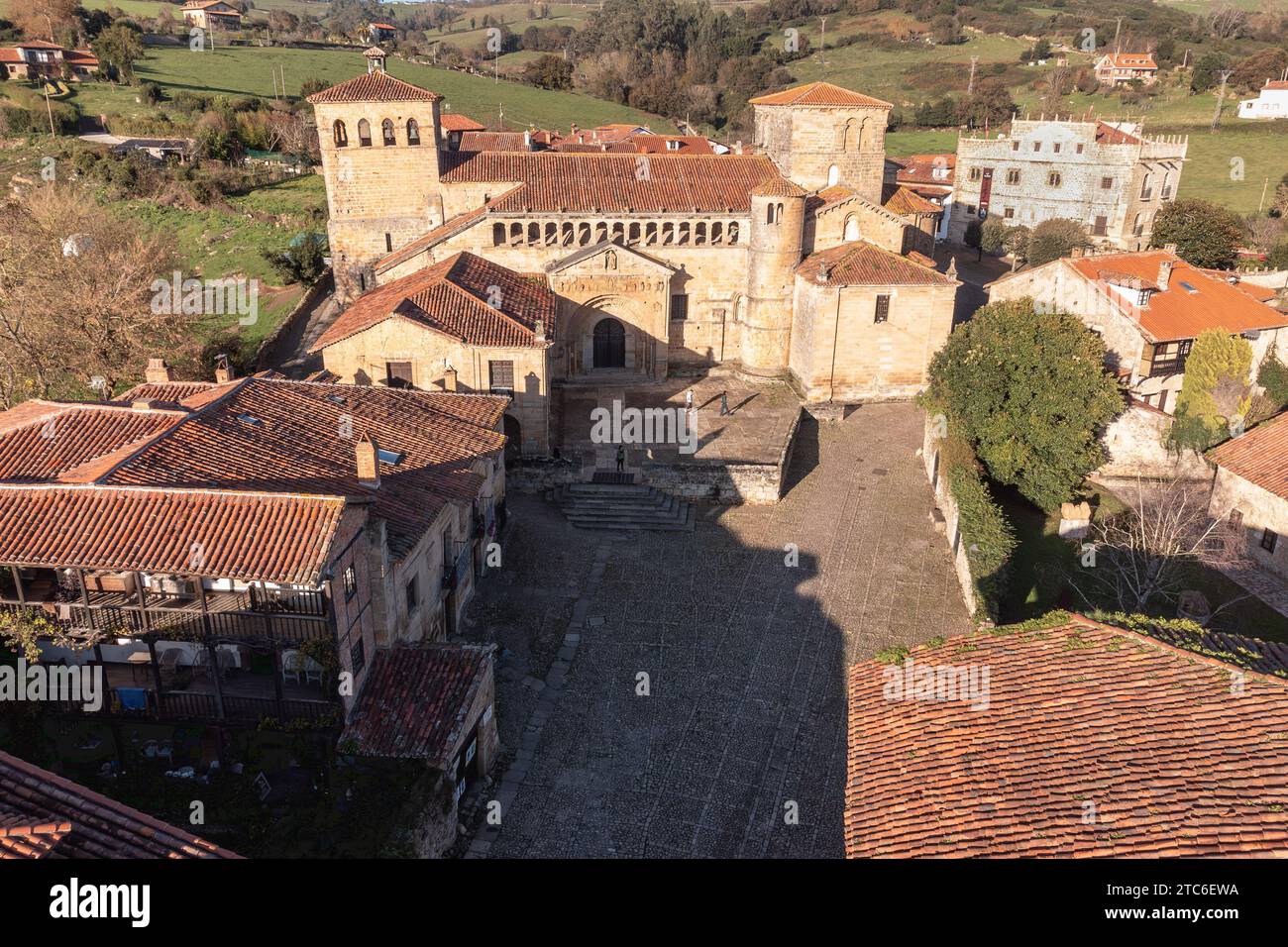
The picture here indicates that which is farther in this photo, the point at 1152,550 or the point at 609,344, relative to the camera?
the point at 609,344

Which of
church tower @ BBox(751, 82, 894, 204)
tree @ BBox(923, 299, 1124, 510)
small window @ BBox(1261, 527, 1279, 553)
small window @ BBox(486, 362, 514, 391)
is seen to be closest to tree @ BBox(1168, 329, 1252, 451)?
tree @ BBox(923, 299, 1124, 510)

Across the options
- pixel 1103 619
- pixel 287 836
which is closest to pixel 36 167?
pixel 287 836

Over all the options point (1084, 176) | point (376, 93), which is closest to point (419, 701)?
point (376, 93)

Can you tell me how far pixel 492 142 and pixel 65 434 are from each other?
3183 centimetres

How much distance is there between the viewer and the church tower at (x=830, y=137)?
1578 inches

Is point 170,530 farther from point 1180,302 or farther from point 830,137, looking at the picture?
point 1180,302

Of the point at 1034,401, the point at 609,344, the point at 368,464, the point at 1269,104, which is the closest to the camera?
the point at 368,464

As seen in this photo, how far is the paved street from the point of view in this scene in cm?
1772

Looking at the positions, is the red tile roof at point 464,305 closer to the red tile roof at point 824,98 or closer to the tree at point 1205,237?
the red tile roof at point 824,98

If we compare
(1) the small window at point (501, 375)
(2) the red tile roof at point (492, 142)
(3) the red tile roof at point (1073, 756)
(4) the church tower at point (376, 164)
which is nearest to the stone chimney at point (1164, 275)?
(1) the small window at point (501, 375)

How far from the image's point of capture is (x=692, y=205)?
128 ft

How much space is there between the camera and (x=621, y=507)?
98.0 ft

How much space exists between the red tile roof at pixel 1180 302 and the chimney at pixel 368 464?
95.7 feet

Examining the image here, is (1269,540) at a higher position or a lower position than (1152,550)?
lower
